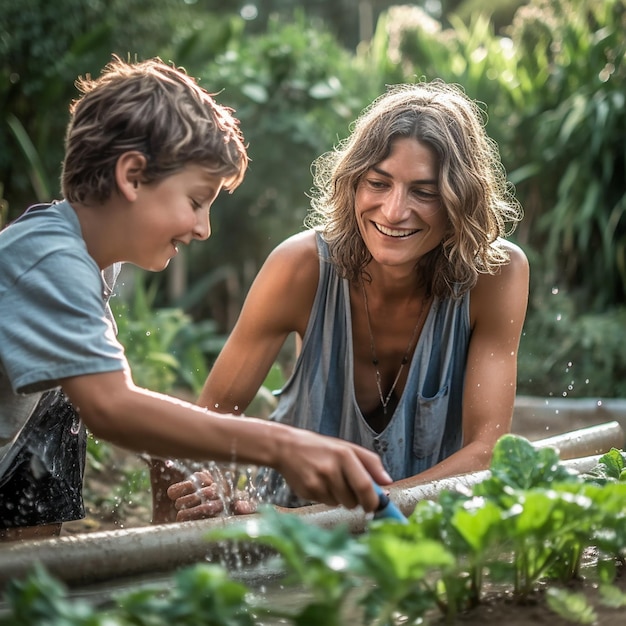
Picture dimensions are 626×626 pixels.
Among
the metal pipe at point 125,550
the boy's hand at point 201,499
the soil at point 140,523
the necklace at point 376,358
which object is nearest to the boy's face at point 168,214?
the metal pipe at point 125,550

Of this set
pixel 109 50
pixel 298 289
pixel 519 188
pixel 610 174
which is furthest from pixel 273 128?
pixel 298 289

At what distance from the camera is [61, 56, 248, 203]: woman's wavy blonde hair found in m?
1.88

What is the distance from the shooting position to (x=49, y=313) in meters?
1.61

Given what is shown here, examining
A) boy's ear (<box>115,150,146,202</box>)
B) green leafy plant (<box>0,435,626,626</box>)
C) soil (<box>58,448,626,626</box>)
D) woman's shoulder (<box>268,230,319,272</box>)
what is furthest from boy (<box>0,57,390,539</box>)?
woman's shoulder (<box>268,230,319,272</box>)

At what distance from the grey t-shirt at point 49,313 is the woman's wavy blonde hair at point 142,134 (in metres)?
0.20

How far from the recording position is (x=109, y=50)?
290 inches

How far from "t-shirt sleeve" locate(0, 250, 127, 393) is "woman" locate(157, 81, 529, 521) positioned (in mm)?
1218

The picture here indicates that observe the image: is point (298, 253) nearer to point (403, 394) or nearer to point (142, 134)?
point (403, 394)

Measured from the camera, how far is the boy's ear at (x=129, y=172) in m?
1.84

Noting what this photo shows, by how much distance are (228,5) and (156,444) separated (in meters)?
15.5

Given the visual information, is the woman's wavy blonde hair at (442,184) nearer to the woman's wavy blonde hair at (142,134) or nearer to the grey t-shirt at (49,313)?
the woman's wavy blonde hair at (142,134)

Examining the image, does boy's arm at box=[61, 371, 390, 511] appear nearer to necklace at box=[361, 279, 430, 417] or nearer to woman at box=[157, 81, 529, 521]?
woman at box=[157, 81, 529, 521]

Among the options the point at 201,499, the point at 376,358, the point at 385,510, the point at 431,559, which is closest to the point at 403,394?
the point at 376,358

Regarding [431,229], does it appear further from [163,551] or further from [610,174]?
[610,174]
